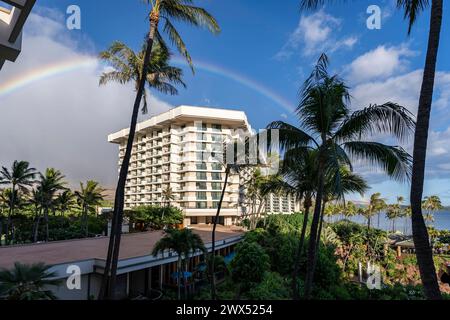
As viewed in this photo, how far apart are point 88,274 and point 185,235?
5321 mm

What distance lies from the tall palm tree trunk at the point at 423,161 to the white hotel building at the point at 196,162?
171 feet

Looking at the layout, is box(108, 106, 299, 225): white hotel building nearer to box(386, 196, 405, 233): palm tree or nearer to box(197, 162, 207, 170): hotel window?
box(197, 162, 207, 170): hotel window

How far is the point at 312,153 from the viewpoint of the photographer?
11.7m

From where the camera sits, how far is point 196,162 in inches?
2422

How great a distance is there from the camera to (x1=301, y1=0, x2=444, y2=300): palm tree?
4546mm

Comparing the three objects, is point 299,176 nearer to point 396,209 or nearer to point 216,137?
point 216,137

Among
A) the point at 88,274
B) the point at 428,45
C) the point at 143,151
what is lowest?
the point at 88,274

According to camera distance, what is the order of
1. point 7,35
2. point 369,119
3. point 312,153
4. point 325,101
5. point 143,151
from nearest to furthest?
point 7,35
point 369,119
point 325,101
point 312,153
point 143,151

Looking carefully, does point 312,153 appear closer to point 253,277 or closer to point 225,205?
point 253,277

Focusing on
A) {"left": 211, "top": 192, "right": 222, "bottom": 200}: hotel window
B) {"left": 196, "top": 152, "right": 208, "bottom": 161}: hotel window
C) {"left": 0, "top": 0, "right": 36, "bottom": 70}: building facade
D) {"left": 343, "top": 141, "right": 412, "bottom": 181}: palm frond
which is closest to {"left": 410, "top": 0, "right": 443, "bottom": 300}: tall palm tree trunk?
{"left": 343, "top": 141, "right": 412, "bottom": 181}: palm frond

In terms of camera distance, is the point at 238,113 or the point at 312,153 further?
the point at 238,113

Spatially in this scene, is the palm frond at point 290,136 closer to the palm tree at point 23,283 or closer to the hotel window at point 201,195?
the palm tree at point 23,283

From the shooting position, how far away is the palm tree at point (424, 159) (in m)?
4.55
